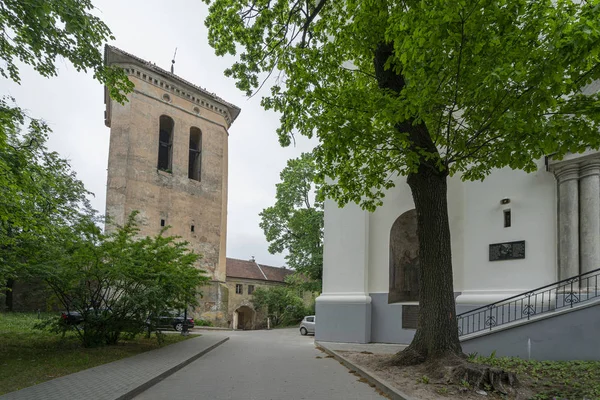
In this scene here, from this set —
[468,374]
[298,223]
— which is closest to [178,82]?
[298,223]

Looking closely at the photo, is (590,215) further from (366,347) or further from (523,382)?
(366,347)

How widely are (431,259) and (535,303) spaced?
14.7ft

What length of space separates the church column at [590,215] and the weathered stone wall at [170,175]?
26860mm

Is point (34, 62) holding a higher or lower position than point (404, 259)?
higher

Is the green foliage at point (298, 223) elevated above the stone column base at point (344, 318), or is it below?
above

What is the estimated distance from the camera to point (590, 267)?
37.7 ft

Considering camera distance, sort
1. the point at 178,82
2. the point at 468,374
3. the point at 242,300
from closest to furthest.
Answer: the point at 468,374 → the point at 178,82 → the point at 242,300

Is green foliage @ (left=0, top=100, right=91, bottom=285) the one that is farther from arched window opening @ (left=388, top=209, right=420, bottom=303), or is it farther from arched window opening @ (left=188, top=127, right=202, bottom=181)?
arched window opening @ (left=188, top=127, right=202, bottom=181)

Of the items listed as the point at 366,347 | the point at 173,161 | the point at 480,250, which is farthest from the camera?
the point at 173,161

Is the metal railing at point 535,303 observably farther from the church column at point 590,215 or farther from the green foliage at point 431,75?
the green foliage at point 431,75

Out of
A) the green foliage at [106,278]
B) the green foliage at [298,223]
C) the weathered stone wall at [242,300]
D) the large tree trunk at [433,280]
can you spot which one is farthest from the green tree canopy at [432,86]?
the weathered stone wall at [242,300]

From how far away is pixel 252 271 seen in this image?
51.4m

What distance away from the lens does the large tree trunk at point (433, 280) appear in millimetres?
8859

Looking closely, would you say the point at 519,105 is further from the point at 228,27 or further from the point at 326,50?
the point at 228,27
